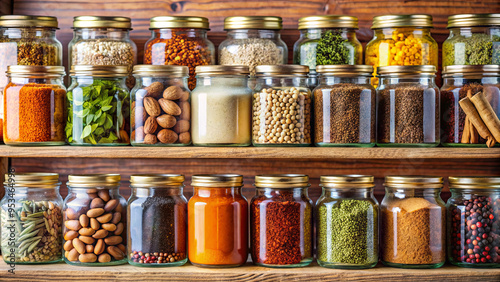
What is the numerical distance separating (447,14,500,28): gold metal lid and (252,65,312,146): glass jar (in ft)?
1.54

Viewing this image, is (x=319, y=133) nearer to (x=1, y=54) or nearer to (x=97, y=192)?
(x=97, y=192)

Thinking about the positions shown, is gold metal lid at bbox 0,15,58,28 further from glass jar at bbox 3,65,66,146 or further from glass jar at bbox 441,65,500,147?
glass jar at bbox 441,65,500,147

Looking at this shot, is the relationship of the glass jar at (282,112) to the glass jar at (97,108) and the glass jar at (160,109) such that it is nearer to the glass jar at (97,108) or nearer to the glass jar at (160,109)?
the glass jar at (160,109)

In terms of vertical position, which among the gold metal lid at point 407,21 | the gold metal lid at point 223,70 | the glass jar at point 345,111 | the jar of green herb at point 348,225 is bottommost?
the jar of green herb at point 348,225

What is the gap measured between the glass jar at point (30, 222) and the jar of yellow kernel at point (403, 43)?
0.96 meters

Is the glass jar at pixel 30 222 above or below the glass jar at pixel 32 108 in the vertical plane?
below

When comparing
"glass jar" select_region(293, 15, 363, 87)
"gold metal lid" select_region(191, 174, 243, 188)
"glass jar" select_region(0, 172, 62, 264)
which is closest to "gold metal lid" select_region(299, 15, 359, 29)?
"glass jar" select_region(293, 15, 363, 87)

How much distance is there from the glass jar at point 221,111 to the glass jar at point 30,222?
44 centimetres

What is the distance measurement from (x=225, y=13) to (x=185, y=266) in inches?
→ 30.6

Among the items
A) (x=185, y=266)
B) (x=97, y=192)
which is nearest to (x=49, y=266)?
(x=97, y=192)

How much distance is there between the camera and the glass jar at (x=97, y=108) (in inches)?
54.5

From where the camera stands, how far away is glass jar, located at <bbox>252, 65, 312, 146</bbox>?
53.4 inches

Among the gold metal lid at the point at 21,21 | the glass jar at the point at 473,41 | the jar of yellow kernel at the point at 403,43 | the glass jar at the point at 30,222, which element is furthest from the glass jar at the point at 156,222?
the glass jar at the point at 473,41

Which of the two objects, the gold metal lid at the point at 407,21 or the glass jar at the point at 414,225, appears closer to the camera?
the glass jar at the point at 414,225
